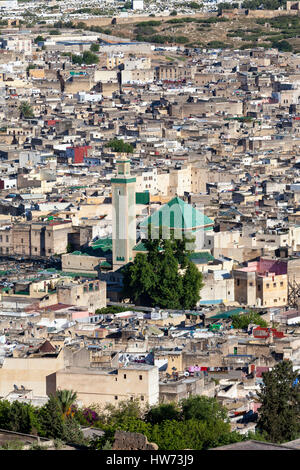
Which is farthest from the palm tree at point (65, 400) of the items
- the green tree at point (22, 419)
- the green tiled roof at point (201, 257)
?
the green tiled roof at point (201, 257)

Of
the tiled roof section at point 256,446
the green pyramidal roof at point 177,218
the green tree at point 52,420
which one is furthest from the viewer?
the green pyramidal roof at point 177,218

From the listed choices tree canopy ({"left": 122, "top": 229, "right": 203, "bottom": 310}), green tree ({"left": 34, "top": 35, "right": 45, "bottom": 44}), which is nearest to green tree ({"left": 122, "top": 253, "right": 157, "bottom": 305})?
tree canopy ({"left": 122, "top": 229, "right": 203, "bottom": 310})

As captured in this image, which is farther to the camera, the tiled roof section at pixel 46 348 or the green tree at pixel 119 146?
the green tree at pixel 119 146

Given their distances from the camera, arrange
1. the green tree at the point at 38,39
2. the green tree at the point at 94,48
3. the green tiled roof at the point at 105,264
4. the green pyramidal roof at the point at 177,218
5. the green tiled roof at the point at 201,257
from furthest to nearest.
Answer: the green tree at the point at 38,39
the green tree at the point at 94,48
the green pyramidal roof at the point at 177,218
the green tiled roof at the point at 105,264
the green tiled roof at the point at 201,257

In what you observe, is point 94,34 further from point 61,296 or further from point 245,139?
point 61,296

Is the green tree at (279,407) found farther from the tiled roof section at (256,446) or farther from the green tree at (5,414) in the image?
the tiled roof section at (256,446)

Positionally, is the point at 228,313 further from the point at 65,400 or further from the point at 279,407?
the point at 65,400
